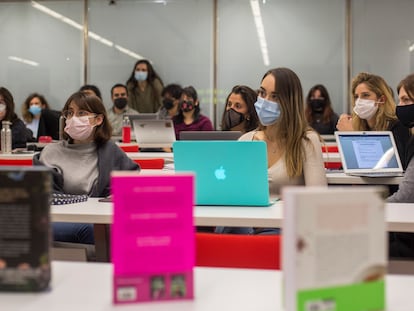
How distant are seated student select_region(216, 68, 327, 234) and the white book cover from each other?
1735mm

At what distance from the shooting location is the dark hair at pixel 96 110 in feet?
11.0

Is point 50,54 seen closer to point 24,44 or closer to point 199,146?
point 24,44

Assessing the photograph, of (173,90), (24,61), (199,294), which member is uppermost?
(24,61)

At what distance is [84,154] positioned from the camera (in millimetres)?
3270

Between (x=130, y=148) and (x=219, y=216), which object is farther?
(x=130, y=148)

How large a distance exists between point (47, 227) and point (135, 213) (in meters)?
0.19

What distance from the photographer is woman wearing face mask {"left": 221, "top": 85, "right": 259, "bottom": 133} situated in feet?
15.2

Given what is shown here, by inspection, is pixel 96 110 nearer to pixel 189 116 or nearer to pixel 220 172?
pixel 220 172

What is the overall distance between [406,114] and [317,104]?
15.1 feet

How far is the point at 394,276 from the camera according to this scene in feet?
4.54

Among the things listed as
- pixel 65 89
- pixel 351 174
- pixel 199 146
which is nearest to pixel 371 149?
pixel 351 174

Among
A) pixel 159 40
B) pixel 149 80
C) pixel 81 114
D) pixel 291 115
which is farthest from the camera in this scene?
pixel 159 40

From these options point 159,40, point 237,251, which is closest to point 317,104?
point 159,40

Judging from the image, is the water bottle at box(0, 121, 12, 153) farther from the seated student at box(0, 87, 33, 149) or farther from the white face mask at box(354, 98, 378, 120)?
the white face mask at box(354, 98, 378, 120)
